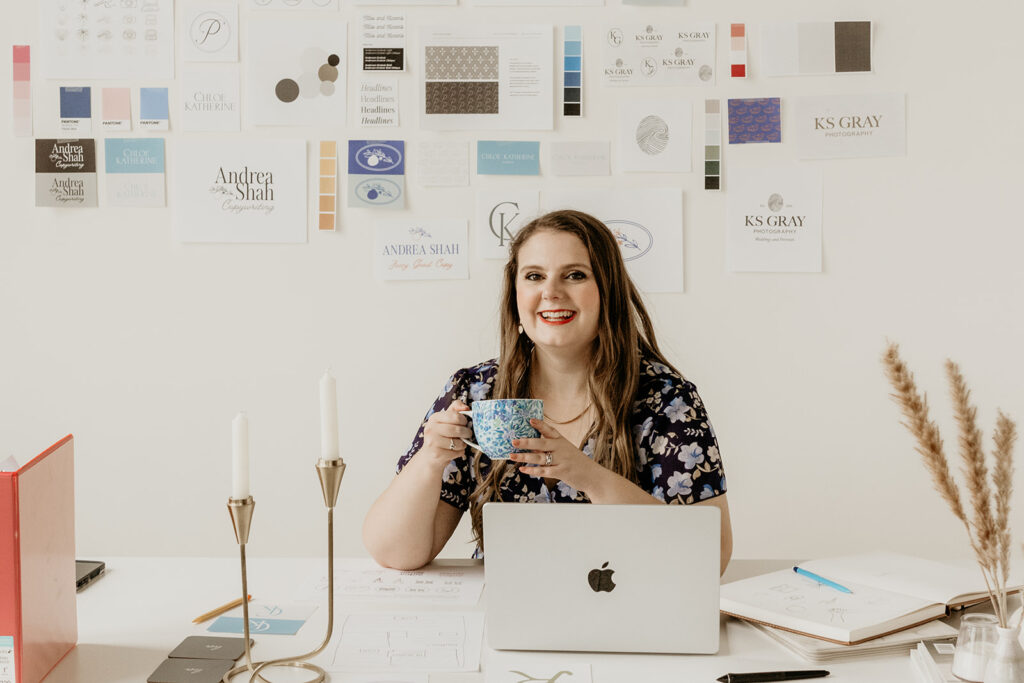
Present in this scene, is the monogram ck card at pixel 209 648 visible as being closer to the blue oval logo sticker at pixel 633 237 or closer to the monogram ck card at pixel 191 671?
the monogram ck card at pixel 191 671

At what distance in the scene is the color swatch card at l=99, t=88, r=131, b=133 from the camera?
259cm

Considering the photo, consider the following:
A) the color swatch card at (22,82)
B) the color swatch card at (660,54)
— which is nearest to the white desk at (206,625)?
the color swatch card at (660,54)

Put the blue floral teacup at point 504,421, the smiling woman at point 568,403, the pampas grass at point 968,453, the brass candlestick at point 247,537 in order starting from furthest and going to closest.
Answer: the smiling woman at point 568,403
the blue floral teacup at point 504,421
the brass candlestick at point 247,537
the pampas grass at point 968,453

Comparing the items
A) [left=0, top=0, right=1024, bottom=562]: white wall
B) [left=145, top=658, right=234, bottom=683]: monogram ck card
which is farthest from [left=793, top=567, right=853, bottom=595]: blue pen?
[left=0, top=0, right=1024, bottom=562]: white wall

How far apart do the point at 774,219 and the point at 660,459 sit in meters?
1.08

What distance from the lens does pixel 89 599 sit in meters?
1.46

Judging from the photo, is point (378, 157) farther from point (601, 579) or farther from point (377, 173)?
point (601, 579)

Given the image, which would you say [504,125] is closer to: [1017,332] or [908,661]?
[1017,332]

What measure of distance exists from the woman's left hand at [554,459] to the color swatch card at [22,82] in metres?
2.00

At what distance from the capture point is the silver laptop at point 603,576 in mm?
1187

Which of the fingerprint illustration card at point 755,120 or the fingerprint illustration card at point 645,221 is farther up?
the fingerprint illustration card at point 755,120

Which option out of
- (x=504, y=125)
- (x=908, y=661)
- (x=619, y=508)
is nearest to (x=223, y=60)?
(x=504, y=125)

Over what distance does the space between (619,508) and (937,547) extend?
72.6 inches

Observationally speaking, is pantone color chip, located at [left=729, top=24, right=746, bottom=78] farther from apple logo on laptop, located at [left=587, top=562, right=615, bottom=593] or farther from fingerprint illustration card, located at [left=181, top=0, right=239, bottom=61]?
apple logo on laptop, located at [left=587, top=562, right=615, bottom=593]
